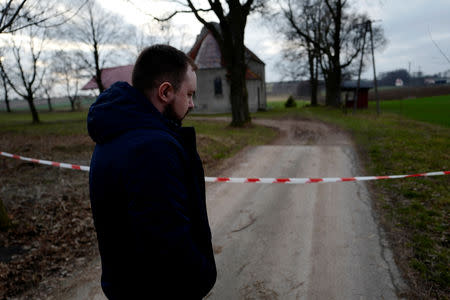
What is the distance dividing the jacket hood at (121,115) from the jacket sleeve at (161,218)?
15cm

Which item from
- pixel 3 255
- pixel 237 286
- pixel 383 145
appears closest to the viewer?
pixel 237 286

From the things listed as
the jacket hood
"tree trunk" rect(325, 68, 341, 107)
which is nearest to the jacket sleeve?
the jacket hood

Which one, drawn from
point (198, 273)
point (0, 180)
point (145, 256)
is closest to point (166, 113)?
point (145, 256)

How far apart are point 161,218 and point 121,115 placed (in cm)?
52

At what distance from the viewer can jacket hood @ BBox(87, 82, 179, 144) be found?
1.30 metres

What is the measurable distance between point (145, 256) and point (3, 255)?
4.02 meters

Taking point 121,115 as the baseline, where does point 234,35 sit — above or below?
above

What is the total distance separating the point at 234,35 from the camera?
16422 mm

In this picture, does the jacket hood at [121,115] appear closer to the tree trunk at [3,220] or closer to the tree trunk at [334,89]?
the tree trunk at [3,220]

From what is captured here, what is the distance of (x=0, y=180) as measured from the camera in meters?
7.43

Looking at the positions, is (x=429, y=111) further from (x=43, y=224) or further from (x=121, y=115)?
(x=121, y=115)

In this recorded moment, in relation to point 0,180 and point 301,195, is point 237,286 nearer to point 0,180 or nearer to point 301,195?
point 301,195

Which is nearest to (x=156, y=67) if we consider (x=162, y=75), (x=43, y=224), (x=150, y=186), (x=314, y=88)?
(x=162, y=75)

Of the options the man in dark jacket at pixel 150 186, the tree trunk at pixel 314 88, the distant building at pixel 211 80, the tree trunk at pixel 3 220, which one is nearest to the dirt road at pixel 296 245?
the man in dark jacket at pixel 150 186
